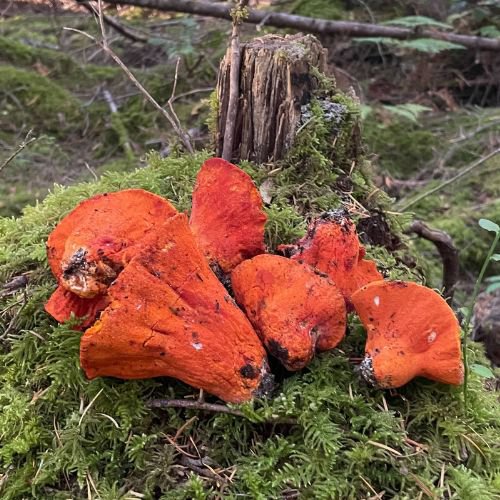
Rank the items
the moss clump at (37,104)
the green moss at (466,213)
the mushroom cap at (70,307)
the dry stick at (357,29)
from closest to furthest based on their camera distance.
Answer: the mushroom cap at (70,307)
the green moss at (466,213)
the dry stick at (357,29)
the moss clump at (37,104)

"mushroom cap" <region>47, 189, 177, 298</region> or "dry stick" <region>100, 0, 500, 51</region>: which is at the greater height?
"mushroom cap" <region>47, 189, 177, 298</region>

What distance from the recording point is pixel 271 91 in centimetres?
320

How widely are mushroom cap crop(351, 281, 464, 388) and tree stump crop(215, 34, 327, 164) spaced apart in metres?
1.41

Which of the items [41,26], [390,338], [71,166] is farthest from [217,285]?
[41,26]

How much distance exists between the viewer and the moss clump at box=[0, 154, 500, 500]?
6.45 feet

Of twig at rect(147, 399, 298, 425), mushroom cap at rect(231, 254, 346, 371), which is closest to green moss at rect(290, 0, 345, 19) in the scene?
mushroom cap at rect(231, 254, 346, 371)

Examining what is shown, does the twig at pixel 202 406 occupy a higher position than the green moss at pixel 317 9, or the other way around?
the twig at pixel 202 406


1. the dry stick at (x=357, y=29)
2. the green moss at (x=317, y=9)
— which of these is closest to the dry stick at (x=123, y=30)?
the dry stick at (x=357, y=29)

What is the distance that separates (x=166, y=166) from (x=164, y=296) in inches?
60.0

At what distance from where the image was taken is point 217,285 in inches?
85.1

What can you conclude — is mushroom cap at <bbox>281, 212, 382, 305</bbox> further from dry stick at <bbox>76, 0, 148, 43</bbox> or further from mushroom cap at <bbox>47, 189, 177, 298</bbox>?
dry stick at <bbox>76, 0, 148, 43</bbox>

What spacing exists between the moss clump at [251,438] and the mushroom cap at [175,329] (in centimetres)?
14

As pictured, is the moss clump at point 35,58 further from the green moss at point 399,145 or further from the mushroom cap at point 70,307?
the mushroom cap at point 70,307

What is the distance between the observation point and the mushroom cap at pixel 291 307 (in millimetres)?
2074
